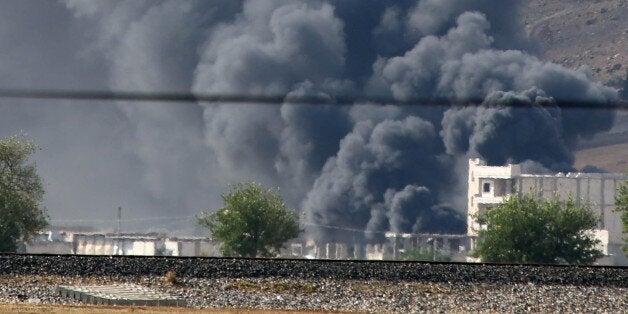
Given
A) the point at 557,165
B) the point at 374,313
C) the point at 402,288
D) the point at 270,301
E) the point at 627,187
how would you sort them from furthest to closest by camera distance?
the point at 557,165 < the point at 627,187 < the point at 402,288 < the point at 270,301 < the point at 374,313

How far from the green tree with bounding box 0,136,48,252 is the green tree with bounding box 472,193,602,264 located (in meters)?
28.0

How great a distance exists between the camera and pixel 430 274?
43406mm

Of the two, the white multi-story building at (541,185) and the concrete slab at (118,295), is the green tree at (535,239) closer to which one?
the concrete slab at (118,295)

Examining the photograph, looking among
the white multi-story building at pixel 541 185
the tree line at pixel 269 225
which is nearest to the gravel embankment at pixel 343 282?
the tree line at pixel 269 225

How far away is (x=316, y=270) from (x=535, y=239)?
42.9m

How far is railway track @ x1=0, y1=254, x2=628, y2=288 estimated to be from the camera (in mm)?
43344

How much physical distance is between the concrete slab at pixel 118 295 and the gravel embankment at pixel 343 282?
810mm

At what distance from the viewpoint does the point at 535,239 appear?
84312 mm

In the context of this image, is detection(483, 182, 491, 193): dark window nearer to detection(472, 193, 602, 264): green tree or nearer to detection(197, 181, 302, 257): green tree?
detection(472, 193, 602, 264): green tree

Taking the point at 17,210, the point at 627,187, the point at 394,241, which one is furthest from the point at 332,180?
the point at 17,210

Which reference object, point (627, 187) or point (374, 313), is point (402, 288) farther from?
point (627, 187)

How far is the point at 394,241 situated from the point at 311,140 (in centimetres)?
3337

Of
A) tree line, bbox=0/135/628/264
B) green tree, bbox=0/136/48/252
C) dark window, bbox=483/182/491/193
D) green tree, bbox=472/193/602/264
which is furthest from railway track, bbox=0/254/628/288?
dark window, bbox=483/182/491/193

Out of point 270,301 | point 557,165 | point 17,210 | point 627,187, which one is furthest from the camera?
point 557,165
